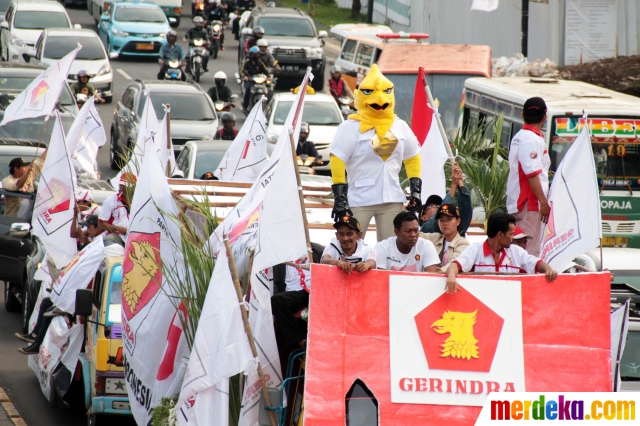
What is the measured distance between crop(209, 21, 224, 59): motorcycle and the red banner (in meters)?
30.4

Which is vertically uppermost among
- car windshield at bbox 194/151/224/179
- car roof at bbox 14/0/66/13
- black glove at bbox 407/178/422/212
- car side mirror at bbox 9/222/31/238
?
car roof at bbox 14/0/66/13

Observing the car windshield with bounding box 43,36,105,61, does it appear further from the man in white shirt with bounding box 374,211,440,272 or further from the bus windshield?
A: the man in white shirt with bounding box 374,211,440,272

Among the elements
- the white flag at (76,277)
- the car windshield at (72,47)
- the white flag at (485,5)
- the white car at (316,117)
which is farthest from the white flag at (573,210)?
the car windshield at (72,47)

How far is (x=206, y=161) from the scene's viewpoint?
1622 cm

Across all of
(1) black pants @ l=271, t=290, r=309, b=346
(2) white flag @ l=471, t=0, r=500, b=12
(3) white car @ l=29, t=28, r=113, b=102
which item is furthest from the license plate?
(3) white car @ l=29, t=28, r=113, b=102

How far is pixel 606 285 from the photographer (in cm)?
695

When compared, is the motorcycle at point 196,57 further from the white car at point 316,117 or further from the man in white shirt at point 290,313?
the man in white shirt at point 290,313

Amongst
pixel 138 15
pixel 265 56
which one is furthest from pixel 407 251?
pixel 138 15

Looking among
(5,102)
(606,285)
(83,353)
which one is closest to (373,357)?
(606,285)

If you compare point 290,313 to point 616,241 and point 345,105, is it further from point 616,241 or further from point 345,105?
point 345,105

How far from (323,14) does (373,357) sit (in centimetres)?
4075

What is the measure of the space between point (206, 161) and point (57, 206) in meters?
4.73

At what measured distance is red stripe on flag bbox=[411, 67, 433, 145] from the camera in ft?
36.2

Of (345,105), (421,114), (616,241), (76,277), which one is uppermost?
(421,114)
